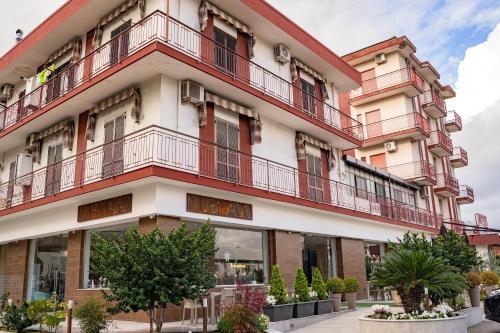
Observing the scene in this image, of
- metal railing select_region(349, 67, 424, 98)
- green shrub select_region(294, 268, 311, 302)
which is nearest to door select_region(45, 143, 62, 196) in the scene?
green shrub select_region(294, 268, 311, 302)

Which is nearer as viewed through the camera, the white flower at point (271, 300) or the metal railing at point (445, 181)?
the white flower at point (271, 300)

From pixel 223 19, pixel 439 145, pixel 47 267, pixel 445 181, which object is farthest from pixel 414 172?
pixel 47 267

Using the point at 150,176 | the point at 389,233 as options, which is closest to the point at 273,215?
the point at 150,176

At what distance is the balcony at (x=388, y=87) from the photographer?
3131cm

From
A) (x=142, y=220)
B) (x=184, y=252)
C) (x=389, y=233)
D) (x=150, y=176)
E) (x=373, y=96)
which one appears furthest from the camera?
(x=373, y=96)

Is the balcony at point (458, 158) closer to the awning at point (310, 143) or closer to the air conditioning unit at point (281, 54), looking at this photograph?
the awning at point (310, 143)

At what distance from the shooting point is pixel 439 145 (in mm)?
34594

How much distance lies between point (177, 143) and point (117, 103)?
10.7ft

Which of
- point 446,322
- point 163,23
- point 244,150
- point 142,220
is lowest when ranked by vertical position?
point 446,322

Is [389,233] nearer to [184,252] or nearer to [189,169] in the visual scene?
[189,169]

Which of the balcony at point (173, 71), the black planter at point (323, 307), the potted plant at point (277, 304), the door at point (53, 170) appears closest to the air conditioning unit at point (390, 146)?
the balcony at point (173, 71)

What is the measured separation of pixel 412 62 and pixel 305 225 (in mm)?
20824

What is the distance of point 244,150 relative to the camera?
17016mm

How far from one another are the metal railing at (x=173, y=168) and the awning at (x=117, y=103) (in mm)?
704
